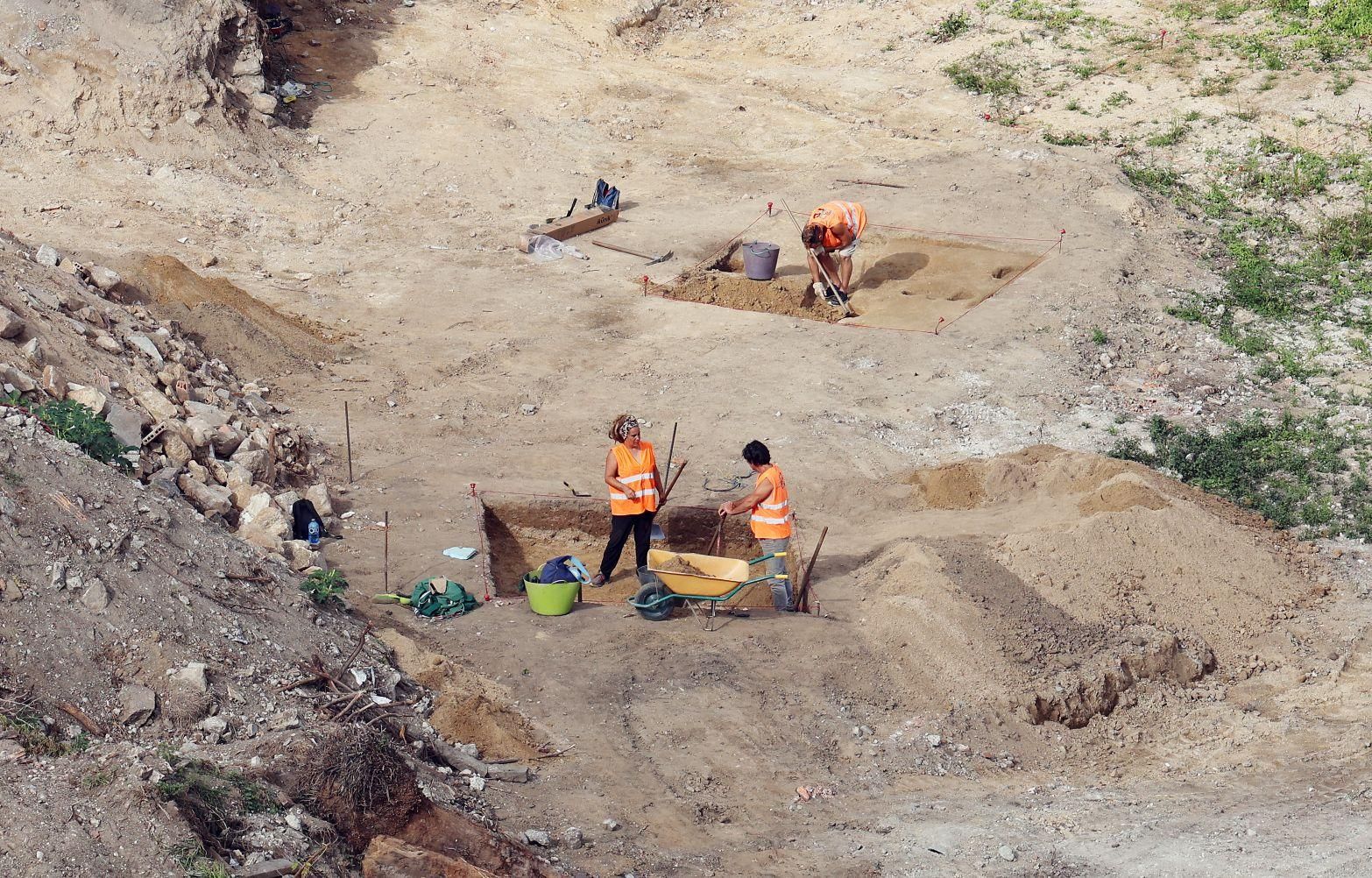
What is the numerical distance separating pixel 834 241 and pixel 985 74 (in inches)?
331

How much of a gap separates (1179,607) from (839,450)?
11.6ft

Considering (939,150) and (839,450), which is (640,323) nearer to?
(839,450)

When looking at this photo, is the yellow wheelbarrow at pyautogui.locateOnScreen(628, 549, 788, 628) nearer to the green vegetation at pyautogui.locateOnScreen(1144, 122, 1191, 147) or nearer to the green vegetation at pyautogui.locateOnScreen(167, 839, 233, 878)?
the green vegetation at pyautogui.locateOnScreen(167, 839, 233, 878)

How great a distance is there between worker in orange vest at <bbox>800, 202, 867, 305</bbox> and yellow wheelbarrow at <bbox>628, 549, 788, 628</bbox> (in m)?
6.09

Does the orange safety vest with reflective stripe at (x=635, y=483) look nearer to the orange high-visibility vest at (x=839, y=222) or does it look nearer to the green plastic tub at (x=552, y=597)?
the green plastic tub at (x=552, y=597)

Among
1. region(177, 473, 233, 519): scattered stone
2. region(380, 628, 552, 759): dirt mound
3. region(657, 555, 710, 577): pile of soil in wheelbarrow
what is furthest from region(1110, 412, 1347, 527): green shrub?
region(177, 473, 233, 519): scattered stone

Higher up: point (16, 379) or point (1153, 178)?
point (16, 379)

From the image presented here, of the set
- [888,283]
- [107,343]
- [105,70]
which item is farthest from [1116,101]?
[107,343]

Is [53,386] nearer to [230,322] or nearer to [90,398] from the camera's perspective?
[90,398]

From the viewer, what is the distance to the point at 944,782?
7613 mm

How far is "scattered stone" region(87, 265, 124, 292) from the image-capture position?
1262 cm

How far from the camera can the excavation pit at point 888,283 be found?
582 inches

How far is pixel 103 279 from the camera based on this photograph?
41.5ft

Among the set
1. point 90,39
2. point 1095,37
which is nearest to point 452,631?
point 90,39
